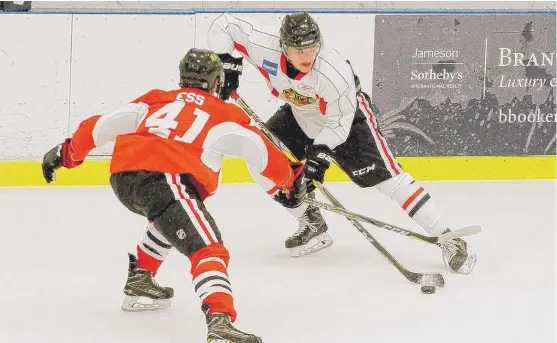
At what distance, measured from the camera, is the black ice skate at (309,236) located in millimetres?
5281

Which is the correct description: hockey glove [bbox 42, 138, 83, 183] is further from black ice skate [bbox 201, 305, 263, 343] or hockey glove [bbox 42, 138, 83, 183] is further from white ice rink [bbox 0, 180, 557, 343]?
black ice skate [bbox 201, 305, 263, 343]

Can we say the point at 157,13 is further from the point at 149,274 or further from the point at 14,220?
the point at 149,274

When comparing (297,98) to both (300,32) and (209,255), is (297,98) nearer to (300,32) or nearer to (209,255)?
(300,32)

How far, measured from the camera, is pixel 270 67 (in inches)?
197

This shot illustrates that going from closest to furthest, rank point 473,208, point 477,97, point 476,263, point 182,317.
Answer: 1. point 182,317
2. point 476,263
3. point 473,208
4. point 477,97

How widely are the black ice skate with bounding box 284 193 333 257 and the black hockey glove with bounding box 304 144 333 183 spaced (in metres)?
0.61

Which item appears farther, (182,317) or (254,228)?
(254,228)

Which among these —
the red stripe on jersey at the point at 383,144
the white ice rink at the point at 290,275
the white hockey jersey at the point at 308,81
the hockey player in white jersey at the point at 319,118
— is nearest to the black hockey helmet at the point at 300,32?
the hockey player in white jersey at the point at 319,118

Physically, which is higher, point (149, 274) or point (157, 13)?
point (157, 13)

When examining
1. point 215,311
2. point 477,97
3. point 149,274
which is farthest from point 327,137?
point 477,97

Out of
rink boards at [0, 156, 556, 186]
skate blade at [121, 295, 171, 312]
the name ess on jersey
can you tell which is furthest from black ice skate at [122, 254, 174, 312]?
rink boards at [0, 156, 556, 186]

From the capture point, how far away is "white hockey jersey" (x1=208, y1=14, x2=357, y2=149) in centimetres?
479

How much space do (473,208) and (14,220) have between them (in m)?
2.26

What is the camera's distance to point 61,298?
4.50m
